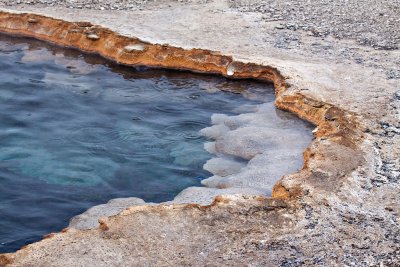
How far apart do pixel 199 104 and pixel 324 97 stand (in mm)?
1785

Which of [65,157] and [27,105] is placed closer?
[65,157]

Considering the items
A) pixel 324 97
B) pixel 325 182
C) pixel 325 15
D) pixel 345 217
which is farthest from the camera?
pixel 325 15

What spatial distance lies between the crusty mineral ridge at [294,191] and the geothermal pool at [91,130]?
381 mm

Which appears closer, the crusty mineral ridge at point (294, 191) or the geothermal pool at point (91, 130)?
the crusty mineral ridge at point (294, 191)

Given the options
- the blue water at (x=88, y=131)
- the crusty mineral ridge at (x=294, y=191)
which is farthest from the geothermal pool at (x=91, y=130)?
the crusty mineral ridge at (x=294, y=191)

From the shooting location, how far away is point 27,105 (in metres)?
8.48

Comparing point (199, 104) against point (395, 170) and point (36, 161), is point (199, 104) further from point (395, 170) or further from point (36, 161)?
point (395, 170)

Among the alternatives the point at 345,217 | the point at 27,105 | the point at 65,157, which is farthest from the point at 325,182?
the point at 27,105

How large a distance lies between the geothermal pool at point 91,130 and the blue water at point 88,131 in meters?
0.01

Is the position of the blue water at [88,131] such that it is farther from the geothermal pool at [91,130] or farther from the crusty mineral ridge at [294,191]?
the crusty mineral ridge at [294,191]

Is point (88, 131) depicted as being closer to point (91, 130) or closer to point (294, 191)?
point (91, 130)

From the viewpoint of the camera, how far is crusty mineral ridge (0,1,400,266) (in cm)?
459

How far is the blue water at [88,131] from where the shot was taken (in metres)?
6.25

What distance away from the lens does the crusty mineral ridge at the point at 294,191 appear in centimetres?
459
